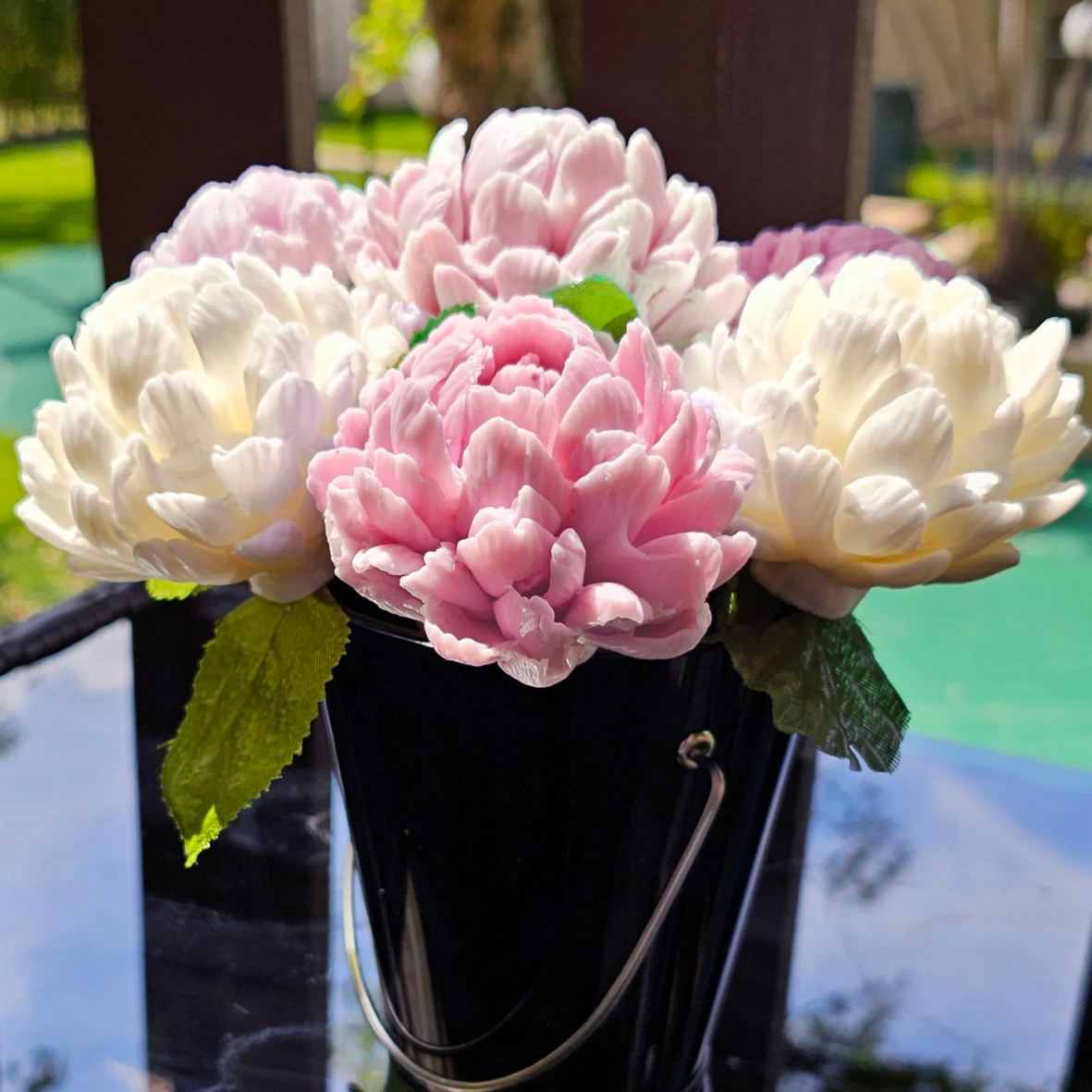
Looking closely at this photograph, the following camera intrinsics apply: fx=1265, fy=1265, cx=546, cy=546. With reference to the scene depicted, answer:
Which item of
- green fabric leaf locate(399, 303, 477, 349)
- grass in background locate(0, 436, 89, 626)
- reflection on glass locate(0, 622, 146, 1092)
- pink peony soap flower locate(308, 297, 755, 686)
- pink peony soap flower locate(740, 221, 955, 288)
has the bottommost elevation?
grass in background locate(0, 436, 89, 626)

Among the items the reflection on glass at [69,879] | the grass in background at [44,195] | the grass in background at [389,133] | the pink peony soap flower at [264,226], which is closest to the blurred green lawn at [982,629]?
the reflection on glass at [69,879]

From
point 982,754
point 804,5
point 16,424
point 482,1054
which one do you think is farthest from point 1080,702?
point 16,424

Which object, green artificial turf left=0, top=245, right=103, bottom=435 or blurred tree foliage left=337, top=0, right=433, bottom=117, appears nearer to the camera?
blurred tree foliage left=337, top=0, right=433, bottom=117

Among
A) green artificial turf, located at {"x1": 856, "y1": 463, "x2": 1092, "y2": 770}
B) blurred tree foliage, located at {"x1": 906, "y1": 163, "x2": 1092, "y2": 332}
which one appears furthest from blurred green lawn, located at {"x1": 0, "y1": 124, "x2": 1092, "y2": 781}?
blurred tree foliage, located at {"x1": 906, "y1": 163, "x2": 1092, "y2": 332}

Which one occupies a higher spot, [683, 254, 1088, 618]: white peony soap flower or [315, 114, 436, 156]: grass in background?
[683, 254, 1088, 618]: white peony soap flower

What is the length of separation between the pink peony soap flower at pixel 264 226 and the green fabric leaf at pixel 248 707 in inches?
5.2

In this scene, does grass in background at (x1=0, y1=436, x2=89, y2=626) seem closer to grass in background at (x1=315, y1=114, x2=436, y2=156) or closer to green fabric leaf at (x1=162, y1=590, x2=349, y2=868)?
green fabric leaf at (x1=162, y1=590, x2=349, y2=868)

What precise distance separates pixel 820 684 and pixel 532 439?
142mm

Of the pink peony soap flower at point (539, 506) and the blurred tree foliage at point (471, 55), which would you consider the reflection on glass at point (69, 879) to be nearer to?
the pink peony soap flower at point (539, 506)

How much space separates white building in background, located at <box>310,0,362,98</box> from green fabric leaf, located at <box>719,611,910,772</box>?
10.4 m

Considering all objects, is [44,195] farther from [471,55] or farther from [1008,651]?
[1008,651]

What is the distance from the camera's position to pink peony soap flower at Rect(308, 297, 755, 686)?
324mm

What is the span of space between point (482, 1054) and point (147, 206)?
2.23ft

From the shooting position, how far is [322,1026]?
567 mm
